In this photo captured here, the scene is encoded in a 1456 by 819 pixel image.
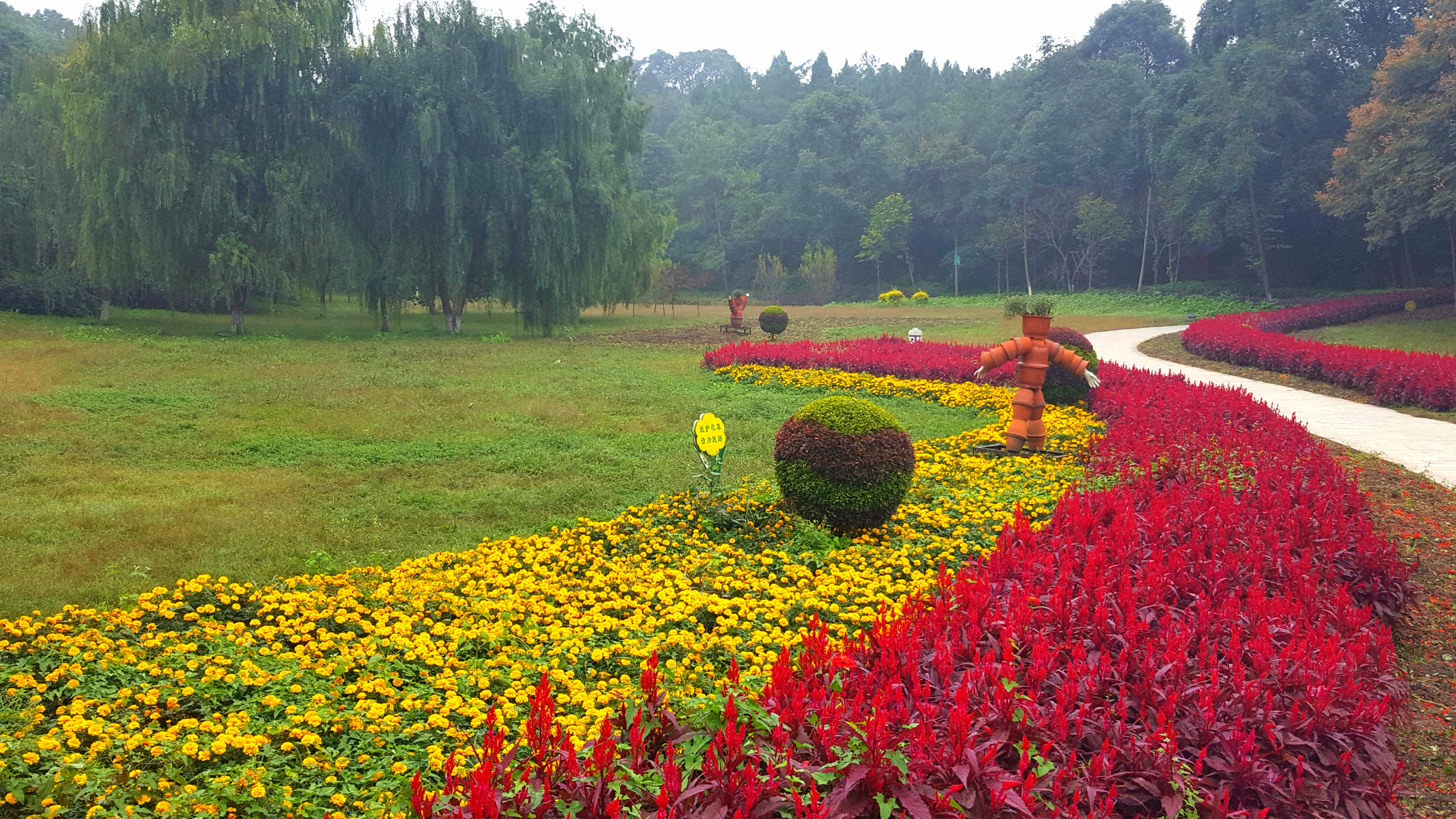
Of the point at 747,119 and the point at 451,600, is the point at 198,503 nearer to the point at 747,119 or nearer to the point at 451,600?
the point at 451,600

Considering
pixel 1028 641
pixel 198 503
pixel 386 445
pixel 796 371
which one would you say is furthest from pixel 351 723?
pixel 796 371

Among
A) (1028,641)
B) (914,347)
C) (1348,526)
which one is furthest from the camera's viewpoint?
(914,347)

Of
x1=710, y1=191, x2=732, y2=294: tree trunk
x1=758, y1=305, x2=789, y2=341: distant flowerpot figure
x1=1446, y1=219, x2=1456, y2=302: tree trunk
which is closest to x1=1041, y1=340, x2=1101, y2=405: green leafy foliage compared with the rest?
x1=758, y1=305, x2=789, y2=341: distant flowerpot figure

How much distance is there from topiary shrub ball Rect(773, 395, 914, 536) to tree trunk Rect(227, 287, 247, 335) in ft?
60.6

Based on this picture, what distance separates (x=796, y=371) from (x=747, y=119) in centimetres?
6092

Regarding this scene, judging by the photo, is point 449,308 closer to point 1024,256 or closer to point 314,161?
point 314,161

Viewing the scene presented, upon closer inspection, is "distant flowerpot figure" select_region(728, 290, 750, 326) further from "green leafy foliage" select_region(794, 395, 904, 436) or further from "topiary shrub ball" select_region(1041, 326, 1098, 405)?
A: "green leafy foliage" select_region(794, 395, 904, 436)

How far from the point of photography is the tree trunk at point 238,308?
20828 mm

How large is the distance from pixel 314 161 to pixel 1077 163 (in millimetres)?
38393

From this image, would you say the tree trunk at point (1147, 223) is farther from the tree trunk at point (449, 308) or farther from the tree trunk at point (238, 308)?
the tree trunk at point (238, 308)

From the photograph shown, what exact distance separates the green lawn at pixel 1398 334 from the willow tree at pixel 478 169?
58.8 feet

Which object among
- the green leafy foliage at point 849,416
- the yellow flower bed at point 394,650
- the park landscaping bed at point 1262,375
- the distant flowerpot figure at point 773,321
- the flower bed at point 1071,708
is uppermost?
the distant flowerpot figure at point 773,321

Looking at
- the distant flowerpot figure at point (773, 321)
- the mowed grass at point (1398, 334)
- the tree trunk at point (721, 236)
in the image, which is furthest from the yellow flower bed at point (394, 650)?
the tree trunk at point (721, 236)

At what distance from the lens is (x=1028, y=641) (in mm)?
3664
